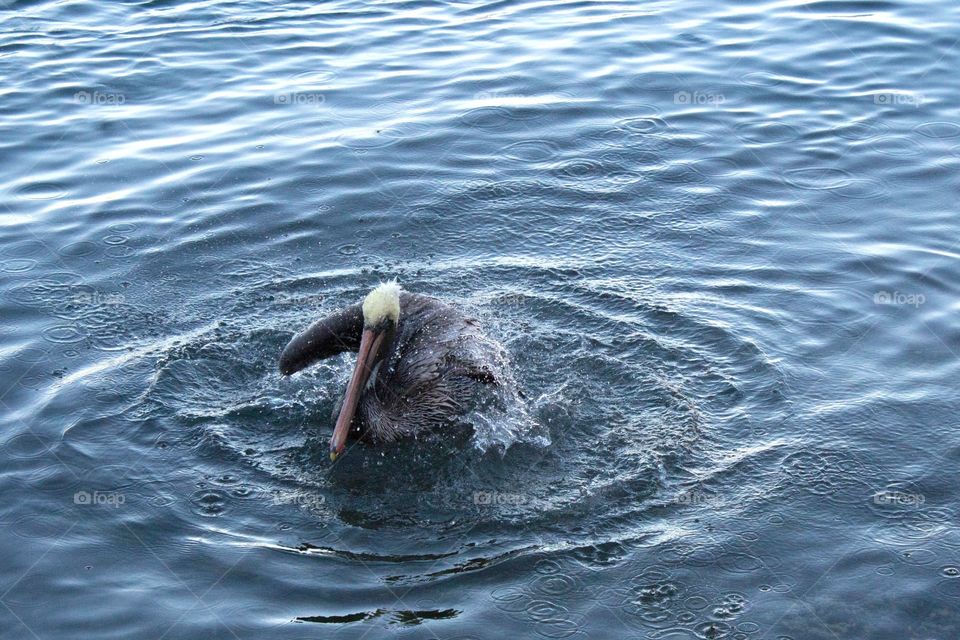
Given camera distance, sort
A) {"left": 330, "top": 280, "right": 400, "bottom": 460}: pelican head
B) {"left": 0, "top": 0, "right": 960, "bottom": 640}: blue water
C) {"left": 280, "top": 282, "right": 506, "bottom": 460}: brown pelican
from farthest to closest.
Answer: {"left": 280, "top": 282, "right": 506, "bottom": 460}: brown pelican
{"left": 330, "top": 280, "right": 400, "bottom": 460}: pelican head
{"left": 0, "top": 0, "right": 960, "bottom": 640}: blue water

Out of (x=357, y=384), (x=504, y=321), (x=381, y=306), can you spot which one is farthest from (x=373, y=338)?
(x=504, y=321)

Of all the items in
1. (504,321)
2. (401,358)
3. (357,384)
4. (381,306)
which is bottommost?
(504,321)

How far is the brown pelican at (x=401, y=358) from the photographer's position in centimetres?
859

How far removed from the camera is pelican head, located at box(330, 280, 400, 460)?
27.5 feet

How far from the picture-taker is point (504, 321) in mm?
9898

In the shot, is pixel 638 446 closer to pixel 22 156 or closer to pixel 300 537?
pixel 300 537

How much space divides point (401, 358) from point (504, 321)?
1183 mm

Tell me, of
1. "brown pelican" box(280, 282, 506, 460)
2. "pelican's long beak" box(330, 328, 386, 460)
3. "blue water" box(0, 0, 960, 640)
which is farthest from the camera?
"brown pelican" box(280, 282, 506, 460)

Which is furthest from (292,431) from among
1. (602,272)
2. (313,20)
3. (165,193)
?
(313,20)

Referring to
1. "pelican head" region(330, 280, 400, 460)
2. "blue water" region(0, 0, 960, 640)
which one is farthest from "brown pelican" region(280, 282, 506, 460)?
"blue water" region(0, 0, 960, 640)

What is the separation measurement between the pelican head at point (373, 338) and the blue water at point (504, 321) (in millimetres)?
522

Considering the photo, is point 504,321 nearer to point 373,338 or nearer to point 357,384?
point 373,338

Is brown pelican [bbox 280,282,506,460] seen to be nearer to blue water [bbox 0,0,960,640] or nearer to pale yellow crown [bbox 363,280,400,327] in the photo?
pale yellow crown [bbox 363,280,400,327]

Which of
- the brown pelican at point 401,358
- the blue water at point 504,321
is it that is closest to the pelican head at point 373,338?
the brown pelican at point 401,358
